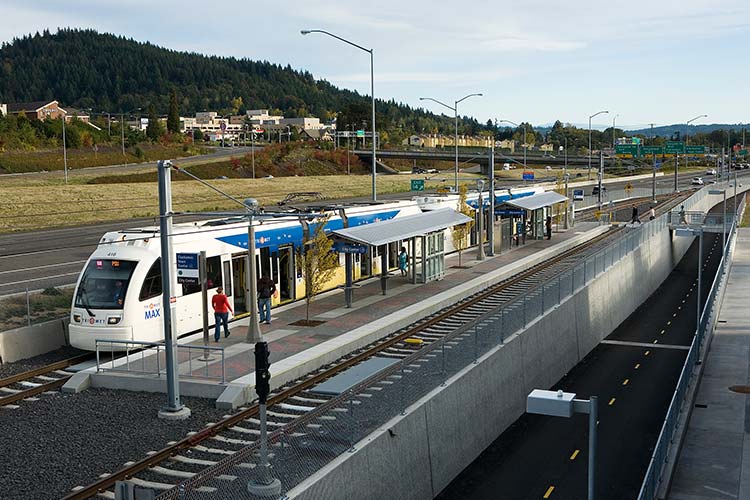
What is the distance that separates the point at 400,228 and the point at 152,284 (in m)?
11.2

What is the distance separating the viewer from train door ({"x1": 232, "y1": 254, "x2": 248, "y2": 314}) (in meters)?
23.7

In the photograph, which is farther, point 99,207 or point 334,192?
point 334,192

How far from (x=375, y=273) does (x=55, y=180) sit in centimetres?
4434

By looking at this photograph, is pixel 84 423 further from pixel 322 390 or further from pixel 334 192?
pixel 334 192

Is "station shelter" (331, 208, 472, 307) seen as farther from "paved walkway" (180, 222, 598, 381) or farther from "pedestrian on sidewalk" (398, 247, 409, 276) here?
"paved walkway" (180, 222, 598, 381)

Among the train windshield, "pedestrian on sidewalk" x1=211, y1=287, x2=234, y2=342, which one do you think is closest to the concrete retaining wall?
"pedestrian on sidewalk" x1=211, y1=287, x2=234, y2=342

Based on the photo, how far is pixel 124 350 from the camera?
798 inches

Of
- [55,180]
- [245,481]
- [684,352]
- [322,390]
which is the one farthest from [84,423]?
[55,180]

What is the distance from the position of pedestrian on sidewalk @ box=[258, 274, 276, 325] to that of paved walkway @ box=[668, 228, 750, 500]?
11498 mm

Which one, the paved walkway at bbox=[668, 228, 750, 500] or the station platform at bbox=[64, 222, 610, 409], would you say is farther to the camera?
the station platform at bbox=[64, 222, 610, 409]

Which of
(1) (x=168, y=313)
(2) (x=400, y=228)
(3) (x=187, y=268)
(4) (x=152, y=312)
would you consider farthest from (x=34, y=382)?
(2) (x=400, y=228)

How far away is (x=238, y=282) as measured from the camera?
24062mm

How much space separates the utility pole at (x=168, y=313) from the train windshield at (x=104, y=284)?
4362 mm

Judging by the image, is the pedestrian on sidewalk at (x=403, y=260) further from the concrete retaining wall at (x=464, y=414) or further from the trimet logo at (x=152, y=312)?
the trimet logo at (x=152, y=312)
